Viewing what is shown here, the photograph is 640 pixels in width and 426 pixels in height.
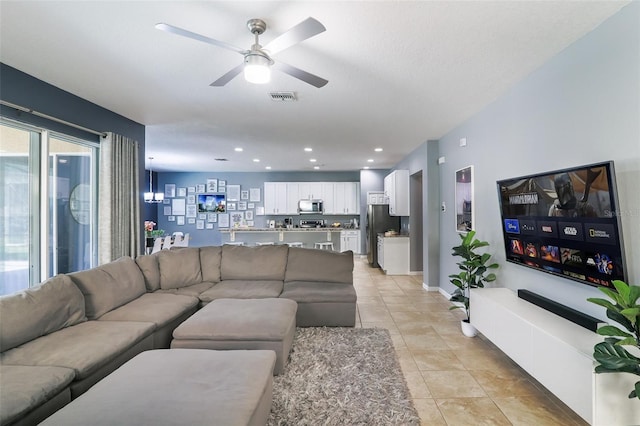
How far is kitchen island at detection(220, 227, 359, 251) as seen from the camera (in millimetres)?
7219

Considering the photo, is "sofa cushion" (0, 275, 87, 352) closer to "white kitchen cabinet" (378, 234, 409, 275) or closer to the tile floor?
the tile floor

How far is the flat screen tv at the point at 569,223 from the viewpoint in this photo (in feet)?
5.67

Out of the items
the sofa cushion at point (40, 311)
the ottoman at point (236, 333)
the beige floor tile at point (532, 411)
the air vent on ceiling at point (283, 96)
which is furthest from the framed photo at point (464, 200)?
the sofa cushion at point (40, 311)

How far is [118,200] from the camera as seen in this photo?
12.6ft

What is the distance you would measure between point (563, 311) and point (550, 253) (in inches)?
16.8

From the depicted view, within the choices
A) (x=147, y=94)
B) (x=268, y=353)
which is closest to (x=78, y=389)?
(x=268, y=353)

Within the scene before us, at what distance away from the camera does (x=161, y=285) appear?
351cm

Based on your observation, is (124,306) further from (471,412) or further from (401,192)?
(401,192)

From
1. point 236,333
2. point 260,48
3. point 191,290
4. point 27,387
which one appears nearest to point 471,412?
point 236,333

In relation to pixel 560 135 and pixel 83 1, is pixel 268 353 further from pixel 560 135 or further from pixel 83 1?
pixel 560 135

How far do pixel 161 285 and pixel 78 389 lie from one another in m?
1.79

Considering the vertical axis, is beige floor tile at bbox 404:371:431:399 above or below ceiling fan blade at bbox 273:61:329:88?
below

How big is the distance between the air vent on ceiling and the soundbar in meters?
2.95

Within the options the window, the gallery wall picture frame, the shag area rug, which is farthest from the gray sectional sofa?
the gallery wall picture frame
